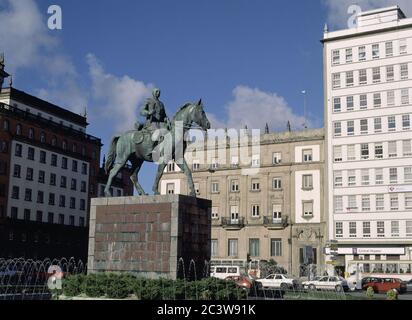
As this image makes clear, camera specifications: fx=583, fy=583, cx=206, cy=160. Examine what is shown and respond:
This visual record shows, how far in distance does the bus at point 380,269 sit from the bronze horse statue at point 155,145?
38.7 meters

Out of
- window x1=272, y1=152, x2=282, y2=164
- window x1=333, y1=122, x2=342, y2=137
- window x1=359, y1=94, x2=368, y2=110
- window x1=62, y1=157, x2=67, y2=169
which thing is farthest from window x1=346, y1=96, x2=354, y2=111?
window x1=62, y1=157, x2=67, y2=169

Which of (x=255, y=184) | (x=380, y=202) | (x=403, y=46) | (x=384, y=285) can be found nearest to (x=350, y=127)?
(x=380, y=202)

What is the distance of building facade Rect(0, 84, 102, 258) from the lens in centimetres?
7456

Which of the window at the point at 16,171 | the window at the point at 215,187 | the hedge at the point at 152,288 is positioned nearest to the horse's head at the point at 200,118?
the hedge at the point at 152,288

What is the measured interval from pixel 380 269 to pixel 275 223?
15.0m

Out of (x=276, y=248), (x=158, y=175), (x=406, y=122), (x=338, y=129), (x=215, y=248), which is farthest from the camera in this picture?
(x=215, y=248)

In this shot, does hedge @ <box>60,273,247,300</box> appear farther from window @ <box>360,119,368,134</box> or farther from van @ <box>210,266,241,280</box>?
window @ <box>360,119,368,134</box>

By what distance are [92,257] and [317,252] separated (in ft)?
158

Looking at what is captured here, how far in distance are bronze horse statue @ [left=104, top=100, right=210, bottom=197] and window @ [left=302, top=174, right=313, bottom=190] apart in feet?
158

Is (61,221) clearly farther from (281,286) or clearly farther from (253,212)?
(281,286)

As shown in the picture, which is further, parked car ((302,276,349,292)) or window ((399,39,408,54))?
window ((399,39,408,54))

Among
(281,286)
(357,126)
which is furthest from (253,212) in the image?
(281,286)

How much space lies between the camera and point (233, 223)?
77.1m

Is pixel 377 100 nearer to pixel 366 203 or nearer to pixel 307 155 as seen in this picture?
pixel 307 155
